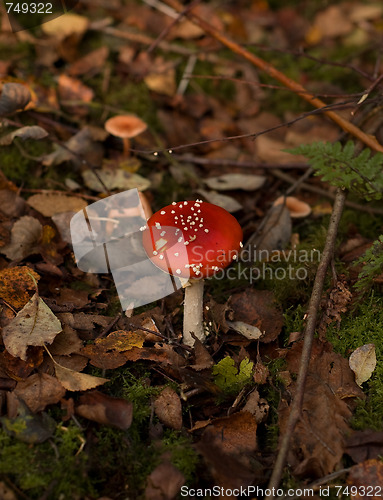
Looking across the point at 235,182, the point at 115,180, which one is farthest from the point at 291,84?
the point at 115,180

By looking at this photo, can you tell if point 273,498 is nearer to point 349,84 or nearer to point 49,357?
point 49,357

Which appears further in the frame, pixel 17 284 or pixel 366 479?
pixel 17 284

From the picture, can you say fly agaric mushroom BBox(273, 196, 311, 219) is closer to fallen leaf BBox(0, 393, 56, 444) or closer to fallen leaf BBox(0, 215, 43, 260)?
fallen leaf BBox(0, 215, 43, 260)

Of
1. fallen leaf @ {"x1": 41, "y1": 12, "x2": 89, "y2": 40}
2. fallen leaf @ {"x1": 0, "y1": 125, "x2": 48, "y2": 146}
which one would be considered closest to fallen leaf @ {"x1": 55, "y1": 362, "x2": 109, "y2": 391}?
fallen leaf @ {"x1": 0, "y1": 125, "x2": 48, "y2": 146}

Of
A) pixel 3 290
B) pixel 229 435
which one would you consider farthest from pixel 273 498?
pixel 3 290

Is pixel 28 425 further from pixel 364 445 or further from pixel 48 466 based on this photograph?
pixel 364 445

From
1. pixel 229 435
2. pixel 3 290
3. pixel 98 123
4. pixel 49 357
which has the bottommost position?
pixel 229 435

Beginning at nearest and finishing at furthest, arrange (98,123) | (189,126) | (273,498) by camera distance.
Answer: (273,498) < (98,123) < (189,126)
